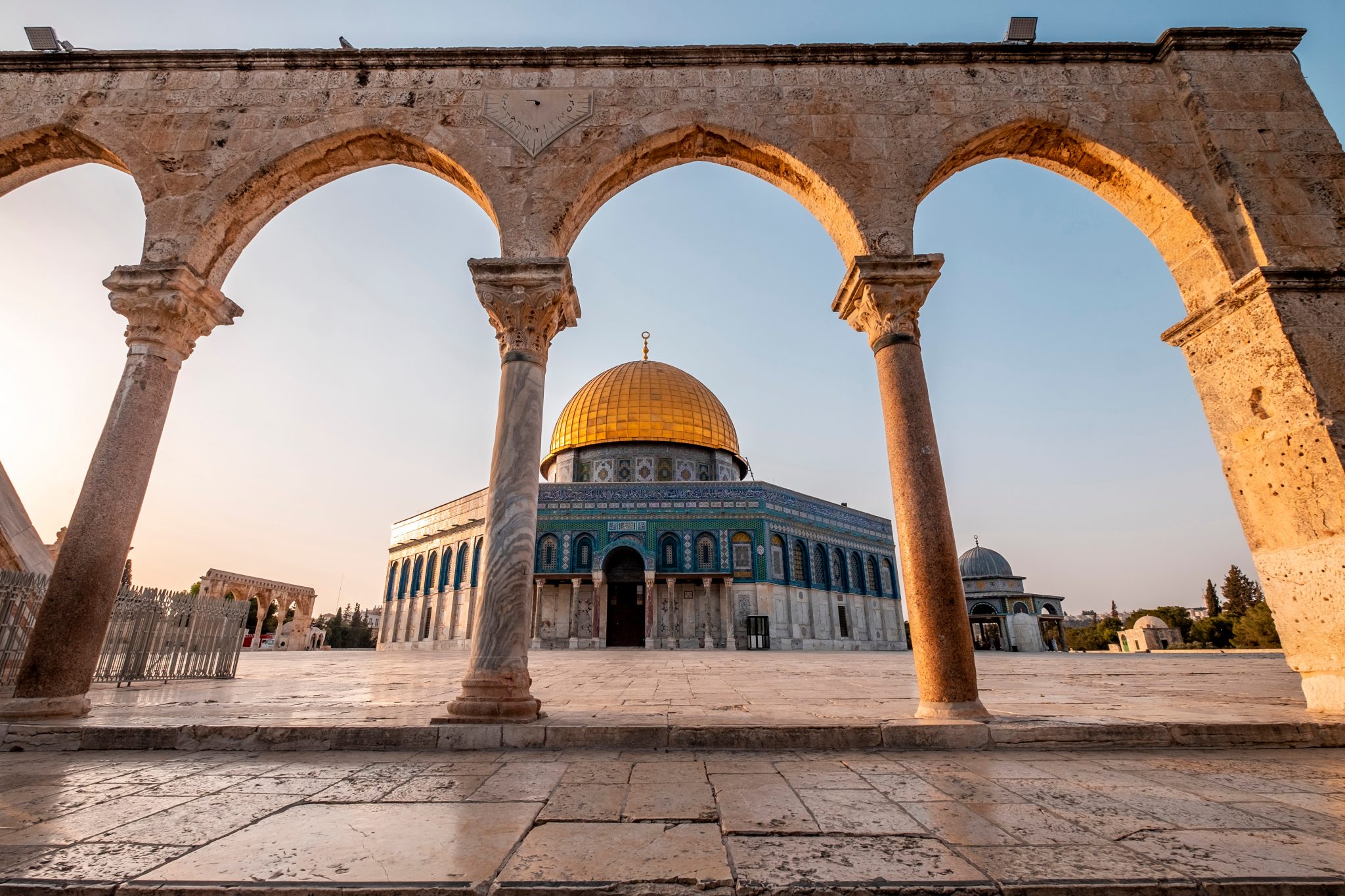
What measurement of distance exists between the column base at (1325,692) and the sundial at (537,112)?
7.05m

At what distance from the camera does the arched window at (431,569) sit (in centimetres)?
2925

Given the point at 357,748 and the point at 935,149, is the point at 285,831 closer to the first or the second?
the point at 357,748

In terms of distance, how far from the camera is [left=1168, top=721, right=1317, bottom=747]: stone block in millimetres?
3602

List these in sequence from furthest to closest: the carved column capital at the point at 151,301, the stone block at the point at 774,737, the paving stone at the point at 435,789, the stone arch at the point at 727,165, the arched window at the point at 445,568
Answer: the arched window at the point at 445,568, the stone arch at the point at 727,165, the carved column capital at the point at 151,301, the stone block at the point at 774,737, the paving stone at the point at 435,789

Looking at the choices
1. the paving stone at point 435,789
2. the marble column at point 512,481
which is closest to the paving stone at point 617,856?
the paving stone at point 435,789

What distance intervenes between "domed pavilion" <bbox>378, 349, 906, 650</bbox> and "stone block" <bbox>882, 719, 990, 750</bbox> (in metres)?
19.5

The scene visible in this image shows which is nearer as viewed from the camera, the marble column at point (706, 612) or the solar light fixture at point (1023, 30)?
the solar light fixture at point (1023, 30)

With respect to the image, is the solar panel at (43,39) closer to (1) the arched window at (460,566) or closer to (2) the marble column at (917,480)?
(2) the marble column at (917,480)

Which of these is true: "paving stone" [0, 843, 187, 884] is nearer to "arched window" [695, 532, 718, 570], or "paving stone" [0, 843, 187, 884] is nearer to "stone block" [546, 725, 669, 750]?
"stone block" [546, 725, 669, 750]

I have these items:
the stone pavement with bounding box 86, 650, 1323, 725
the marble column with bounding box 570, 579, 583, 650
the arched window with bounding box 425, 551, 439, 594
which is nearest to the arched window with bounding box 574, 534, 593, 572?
the marble column with bounding box 570, 579, 583, 650

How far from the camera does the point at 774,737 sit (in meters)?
3.59

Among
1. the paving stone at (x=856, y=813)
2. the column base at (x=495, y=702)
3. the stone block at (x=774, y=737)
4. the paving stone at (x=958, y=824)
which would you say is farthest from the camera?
the column base at (x=495, y=702)

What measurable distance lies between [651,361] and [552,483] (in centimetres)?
853

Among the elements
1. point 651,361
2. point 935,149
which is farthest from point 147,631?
point 651,361
